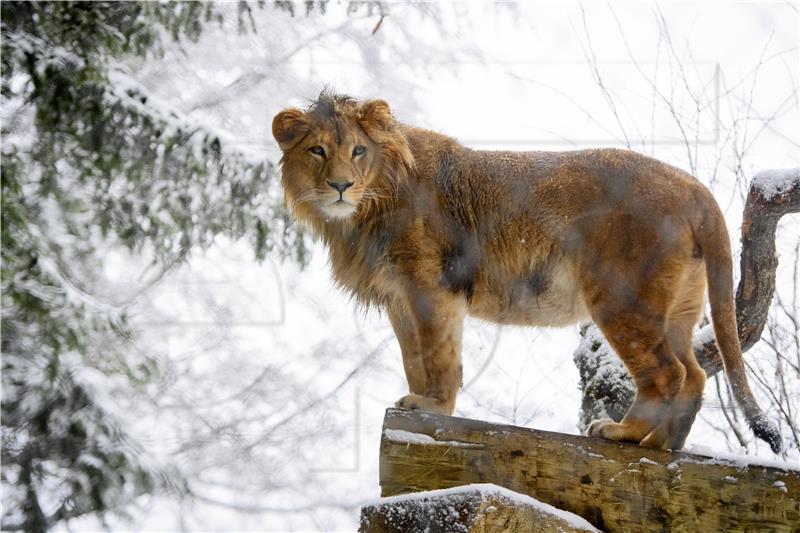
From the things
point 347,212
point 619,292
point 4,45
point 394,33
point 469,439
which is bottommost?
point 469,439

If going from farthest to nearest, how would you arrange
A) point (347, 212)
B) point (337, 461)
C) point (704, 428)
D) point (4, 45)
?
point (337, 461), point (704, 428), point (4, 45), point (347, 212)

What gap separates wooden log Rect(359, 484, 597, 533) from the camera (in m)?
2.80

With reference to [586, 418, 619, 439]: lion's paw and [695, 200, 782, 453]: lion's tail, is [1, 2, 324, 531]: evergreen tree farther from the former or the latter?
[695, 200, 782, 453]: lion's tail

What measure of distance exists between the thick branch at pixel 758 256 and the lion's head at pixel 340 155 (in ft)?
4.76

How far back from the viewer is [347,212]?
4023 millimetres

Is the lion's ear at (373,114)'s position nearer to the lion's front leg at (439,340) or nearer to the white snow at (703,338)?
the lion's front leg at (439,340)

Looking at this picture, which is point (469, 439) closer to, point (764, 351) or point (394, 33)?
point (764, 351)

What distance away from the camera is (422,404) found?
12.5 ft

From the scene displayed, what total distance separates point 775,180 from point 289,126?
6.55ft

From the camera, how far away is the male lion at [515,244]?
3.58 metres

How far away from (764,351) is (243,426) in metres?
4.08

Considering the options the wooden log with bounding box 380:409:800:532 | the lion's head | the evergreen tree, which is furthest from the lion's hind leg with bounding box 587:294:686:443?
the evergreen tree

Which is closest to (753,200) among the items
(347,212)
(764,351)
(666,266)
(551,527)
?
(666,266)

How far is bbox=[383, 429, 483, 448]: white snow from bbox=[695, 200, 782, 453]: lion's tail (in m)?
0.91
